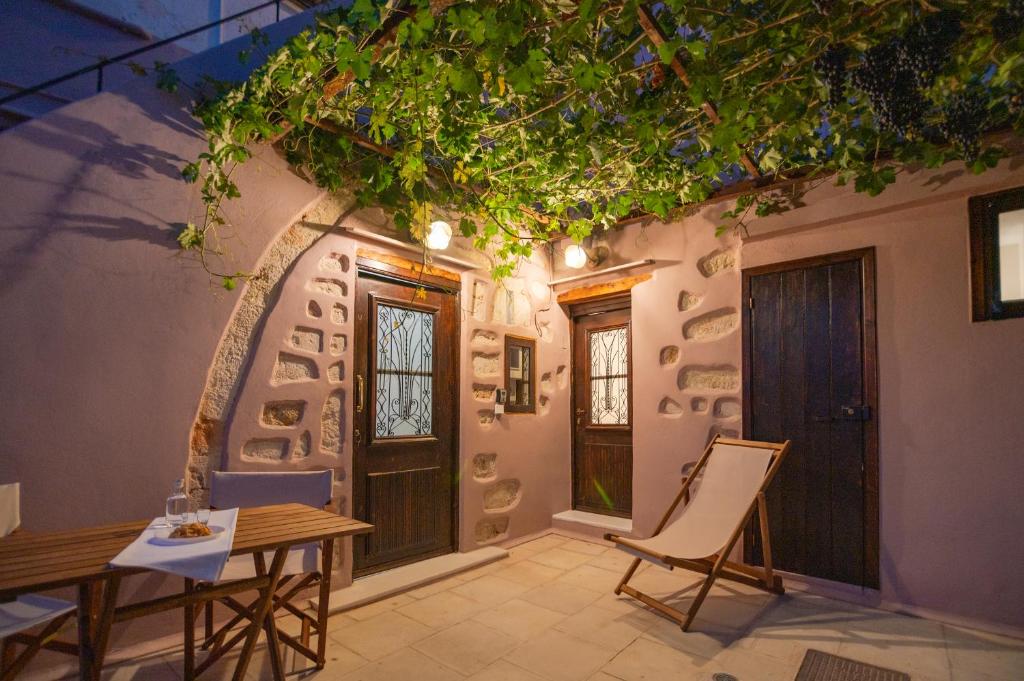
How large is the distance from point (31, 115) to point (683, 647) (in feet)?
12.8

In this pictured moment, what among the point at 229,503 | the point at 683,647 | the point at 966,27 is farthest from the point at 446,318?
the point at 966,27

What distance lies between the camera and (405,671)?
2.44 metres

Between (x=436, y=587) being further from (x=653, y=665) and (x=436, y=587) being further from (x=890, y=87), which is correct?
(x=890, y=87)

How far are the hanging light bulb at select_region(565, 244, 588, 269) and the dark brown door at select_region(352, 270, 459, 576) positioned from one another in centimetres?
105

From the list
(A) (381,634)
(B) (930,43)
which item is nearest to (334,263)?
(A) (381,634)

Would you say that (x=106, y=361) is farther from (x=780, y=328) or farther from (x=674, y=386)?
(x=780, y=328)

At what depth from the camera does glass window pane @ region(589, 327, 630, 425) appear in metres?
4.80

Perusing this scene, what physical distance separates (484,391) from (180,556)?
2.81m

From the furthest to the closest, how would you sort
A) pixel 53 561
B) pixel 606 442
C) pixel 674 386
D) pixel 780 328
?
pixel 606 442
pixel 674 386
pixel 780 328
pixel 53 561

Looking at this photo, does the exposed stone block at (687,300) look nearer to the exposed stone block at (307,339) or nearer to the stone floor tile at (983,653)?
the stone floor tile at (983,653)

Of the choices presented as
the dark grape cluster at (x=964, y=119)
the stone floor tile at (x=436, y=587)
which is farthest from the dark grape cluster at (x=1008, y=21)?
the stone floor tile at (x=436, y=587)

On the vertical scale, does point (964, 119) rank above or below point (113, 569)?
above

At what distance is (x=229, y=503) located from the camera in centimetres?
264

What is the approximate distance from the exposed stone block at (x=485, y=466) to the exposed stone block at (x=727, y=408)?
1750 mm
